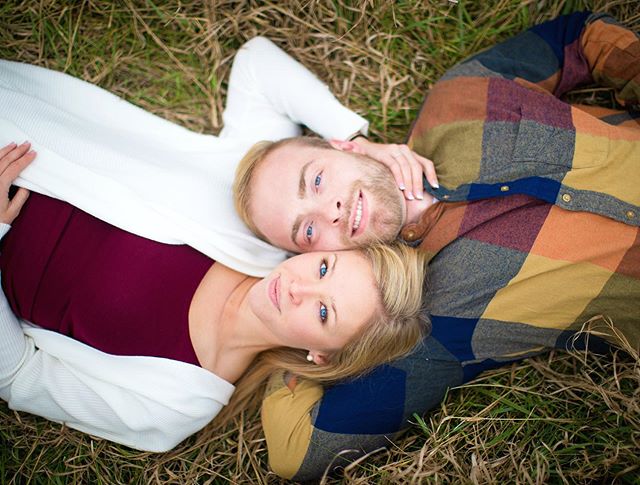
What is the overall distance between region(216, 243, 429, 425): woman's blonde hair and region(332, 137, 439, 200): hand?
0.29 metres

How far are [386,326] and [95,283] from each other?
4.62 ft

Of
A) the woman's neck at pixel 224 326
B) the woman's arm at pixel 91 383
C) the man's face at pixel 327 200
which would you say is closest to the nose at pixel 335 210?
the man's face at pixel 327 200

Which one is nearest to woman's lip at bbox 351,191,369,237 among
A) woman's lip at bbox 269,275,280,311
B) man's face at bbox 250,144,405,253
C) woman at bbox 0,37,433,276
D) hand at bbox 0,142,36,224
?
man's face at bbox 250,144,405,253

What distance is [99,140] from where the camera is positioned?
2.93 m

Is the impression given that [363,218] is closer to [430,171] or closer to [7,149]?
[430,171]

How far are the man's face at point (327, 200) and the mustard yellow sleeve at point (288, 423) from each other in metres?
0.73

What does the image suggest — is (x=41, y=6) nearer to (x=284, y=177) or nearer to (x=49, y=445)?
(x=284, y=177)

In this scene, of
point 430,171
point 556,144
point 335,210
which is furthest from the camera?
point 430,171

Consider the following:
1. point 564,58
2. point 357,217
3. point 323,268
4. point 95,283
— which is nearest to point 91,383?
point 95,283

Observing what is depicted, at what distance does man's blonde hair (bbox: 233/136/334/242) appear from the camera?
2805 mm

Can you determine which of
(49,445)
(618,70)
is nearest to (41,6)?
(49,445)

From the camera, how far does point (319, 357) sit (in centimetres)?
266

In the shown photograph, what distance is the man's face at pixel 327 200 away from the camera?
100 inches

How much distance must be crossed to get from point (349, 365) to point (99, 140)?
5.63 feet
